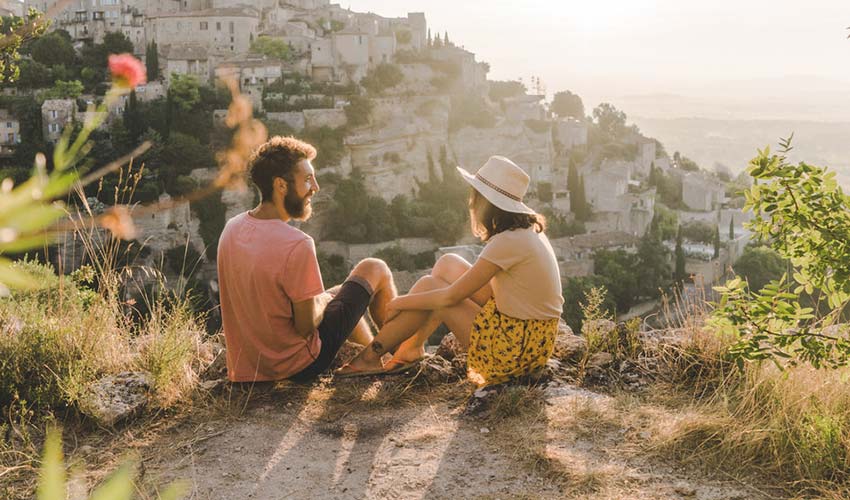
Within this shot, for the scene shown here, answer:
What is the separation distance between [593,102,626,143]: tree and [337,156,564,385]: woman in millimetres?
39437

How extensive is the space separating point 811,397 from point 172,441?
198cm

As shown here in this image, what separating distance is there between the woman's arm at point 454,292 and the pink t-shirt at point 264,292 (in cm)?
36

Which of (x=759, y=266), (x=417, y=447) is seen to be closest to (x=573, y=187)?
(x=759, y=266)

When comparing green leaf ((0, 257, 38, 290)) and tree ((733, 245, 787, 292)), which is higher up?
green leaf ((0, 257, 38, 290))

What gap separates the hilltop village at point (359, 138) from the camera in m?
25.5

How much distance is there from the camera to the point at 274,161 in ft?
8.20

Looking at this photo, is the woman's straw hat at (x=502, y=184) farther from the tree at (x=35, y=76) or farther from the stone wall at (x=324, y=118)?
the tree at (x=35, y=76)

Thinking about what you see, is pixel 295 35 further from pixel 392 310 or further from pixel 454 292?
pixel 454 292

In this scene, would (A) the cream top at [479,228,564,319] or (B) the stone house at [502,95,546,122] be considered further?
(B) the stone house at [502,95,546,122]

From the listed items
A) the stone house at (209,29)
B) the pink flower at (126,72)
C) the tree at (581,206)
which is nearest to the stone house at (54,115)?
the stone house at (209,29)

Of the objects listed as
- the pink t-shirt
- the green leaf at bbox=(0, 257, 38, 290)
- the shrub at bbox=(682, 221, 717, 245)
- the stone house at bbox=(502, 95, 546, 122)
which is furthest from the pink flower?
the stone house at bbox=(502, 95, 546, 122)

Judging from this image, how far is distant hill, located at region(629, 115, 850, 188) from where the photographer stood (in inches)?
2256

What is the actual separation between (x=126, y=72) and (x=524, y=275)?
1.98m

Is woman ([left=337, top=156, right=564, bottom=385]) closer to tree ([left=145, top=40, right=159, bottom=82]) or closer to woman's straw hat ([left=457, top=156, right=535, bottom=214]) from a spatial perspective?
woman's straw hat ([left=457, top=156, right=535, bottom=214])
